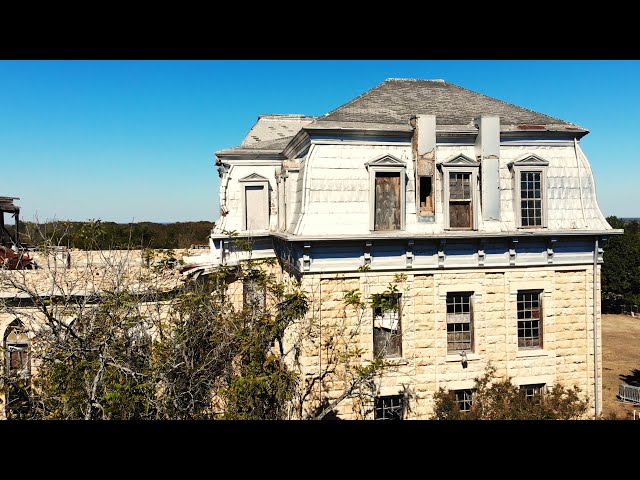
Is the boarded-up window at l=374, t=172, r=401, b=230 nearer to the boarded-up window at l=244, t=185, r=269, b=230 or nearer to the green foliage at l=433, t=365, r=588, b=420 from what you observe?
the green foliage at l=433, t=365, r=588, b=420

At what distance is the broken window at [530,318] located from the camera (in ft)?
49.6

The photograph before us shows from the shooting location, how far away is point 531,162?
14938mm

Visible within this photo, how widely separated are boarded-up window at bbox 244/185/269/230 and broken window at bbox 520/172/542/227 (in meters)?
9.06

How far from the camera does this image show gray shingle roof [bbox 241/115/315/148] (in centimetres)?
2142

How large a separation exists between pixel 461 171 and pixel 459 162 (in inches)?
11.1

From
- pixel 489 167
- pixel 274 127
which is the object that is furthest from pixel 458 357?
pixel 274 127

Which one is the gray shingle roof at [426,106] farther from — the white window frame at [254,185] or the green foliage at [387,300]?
the green foliage at [387,300]

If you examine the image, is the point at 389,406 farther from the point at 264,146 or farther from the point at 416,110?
the point at 264,146

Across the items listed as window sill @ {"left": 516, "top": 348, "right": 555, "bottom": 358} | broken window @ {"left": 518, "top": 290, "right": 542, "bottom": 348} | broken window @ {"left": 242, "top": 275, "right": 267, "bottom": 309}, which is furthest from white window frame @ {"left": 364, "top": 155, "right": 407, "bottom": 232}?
window sill @ {"left": 516, "top": 348, "right": 555, "bottom": 358}

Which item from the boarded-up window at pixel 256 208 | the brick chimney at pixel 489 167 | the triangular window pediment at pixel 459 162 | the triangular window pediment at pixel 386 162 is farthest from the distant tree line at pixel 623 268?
the boarded-up window at pixel 256 208

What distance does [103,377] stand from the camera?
9.08 meters
